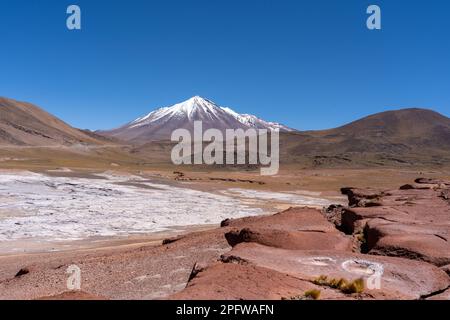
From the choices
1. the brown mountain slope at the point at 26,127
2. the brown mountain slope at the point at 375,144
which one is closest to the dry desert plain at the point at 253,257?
the brown mountain slope at the point at 375,144

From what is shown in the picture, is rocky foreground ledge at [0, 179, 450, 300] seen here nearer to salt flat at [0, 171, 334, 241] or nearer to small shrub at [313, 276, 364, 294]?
small shrub at [313, 276, 364, 294]

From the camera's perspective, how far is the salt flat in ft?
75.2

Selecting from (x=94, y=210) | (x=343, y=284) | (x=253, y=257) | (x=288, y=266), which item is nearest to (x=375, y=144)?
(x=94, y=210)

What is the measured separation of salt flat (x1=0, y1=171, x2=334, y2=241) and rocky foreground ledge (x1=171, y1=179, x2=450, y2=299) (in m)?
13.6

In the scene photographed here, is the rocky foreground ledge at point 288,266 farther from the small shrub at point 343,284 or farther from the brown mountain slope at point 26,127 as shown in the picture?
the brown mountain slope at point 26,127

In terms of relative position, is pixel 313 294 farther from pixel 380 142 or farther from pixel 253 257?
pixel 380 142

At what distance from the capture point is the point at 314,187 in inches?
2389

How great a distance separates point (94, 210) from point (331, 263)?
78.0 ft

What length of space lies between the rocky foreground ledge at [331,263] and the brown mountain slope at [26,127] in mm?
121975

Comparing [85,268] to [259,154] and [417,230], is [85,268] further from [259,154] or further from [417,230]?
[259,154]

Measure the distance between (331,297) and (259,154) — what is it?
431ft

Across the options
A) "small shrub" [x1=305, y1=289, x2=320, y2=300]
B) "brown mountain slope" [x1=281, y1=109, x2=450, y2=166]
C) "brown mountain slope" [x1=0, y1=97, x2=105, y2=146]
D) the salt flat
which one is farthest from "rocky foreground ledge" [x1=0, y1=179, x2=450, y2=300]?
"brown mountain slope" [x1=0, y1=97, x2=105, y2=146]

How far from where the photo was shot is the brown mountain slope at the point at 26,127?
126250 mm

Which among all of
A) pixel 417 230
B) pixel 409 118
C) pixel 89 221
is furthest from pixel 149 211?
pixel 409 118
